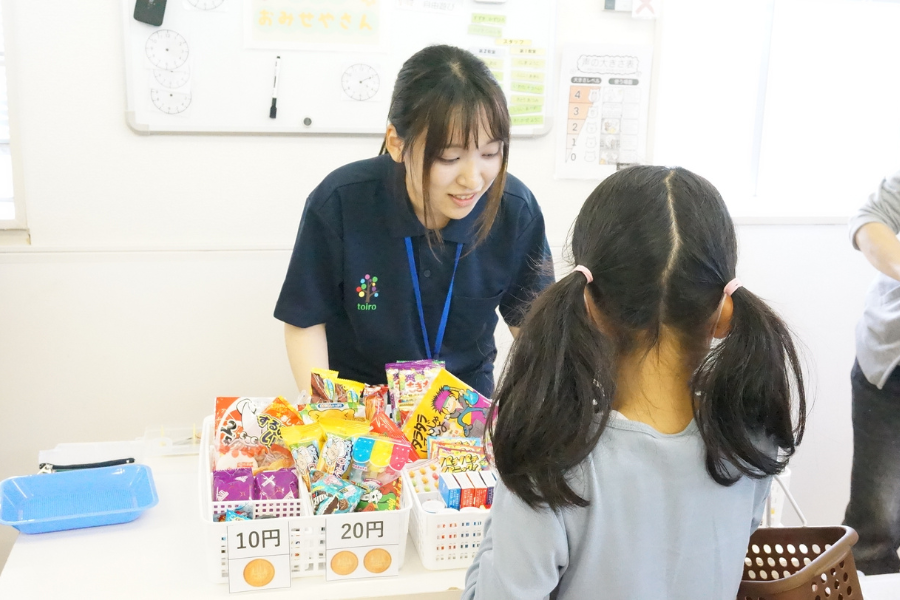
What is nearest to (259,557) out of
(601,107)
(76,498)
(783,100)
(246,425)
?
(246,425)

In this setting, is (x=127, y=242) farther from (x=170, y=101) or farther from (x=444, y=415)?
(x=444, y=415)

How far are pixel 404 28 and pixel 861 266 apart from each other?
1.85 meters

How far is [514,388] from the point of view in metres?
0.86

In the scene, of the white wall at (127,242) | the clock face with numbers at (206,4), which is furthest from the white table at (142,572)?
the clock face with numbers at (206,4)

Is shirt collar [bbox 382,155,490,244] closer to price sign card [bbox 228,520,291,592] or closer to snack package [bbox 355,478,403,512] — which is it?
snack package [bbox 355,478,403,512]

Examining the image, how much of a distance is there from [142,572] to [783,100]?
262 cm

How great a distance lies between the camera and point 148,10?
2123mm

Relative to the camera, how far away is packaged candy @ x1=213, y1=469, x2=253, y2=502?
1.11 metres

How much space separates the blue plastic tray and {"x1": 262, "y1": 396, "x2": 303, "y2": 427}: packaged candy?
0.28m

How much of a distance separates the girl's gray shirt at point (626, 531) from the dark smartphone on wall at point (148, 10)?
1.83 m

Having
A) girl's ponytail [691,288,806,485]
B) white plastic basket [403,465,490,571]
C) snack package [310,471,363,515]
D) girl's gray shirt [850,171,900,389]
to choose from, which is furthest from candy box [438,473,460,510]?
girl's gray shirt [850,171,900,389]

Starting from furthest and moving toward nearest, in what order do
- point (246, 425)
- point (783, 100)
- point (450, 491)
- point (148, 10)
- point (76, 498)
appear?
point (783, 100)
point (148, 10)
point (76, 498)
point (246, 425)
point (450, 491)

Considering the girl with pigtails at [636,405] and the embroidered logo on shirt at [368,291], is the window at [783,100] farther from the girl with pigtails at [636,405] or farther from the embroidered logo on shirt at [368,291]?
the girl with pigtails at [636,405]

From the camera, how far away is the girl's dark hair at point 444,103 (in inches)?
51.4
